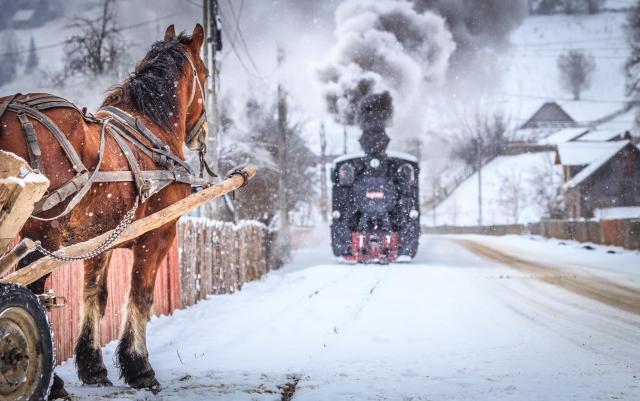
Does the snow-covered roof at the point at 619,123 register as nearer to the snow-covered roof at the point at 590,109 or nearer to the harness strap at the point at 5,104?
the snow-covered roof at the point at 590,109

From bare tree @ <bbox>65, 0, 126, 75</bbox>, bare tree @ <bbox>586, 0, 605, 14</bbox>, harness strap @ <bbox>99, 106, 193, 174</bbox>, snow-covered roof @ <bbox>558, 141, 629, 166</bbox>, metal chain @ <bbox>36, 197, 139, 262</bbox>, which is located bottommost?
metal chain @ <bbox>36, 197, 139, 262</bbox>

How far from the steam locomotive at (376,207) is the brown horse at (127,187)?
14151 millimetres

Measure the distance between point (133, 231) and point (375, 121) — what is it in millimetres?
18116

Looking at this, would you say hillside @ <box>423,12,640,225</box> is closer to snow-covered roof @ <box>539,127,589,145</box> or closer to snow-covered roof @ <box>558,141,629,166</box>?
snow-covered roof @ <box>539,127,589,145</box>

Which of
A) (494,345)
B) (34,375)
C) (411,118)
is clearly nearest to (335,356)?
(494,345)

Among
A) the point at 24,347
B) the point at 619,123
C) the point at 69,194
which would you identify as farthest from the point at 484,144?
the point at 24,347

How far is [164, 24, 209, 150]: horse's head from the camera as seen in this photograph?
5656 mm

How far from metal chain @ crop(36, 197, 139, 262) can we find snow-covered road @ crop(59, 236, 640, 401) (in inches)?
41.7

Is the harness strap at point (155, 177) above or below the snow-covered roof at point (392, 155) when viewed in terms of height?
below

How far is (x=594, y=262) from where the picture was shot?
2002 cm

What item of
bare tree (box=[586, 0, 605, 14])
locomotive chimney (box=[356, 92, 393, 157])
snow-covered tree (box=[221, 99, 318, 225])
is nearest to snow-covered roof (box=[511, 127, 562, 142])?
snow-covered tree (box=[221, 99, 318, 225])

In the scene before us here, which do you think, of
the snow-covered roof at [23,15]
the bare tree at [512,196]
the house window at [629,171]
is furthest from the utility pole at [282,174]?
the snow-covered roof at [23,15]

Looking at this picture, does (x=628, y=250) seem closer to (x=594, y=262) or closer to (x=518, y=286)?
(x=594, y=262)

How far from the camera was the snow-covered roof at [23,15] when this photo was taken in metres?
70.4
